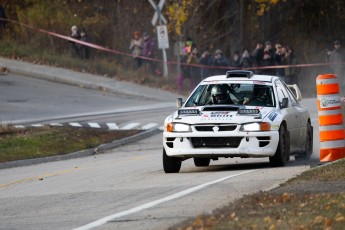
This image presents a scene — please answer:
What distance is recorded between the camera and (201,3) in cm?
5203

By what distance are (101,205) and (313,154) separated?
29.4ft

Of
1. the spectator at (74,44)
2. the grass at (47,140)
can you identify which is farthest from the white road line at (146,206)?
the spectator at (74,44)

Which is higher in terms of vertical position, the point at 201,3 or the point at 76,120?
the point at 201,3

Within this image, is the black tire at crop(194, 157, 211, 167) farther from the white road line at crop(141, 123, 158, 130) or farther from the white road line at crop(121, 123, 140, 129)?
the white road line at crop(121, 123, 140, 129)

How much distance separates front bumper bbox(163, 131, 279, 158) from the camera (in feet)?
60.1

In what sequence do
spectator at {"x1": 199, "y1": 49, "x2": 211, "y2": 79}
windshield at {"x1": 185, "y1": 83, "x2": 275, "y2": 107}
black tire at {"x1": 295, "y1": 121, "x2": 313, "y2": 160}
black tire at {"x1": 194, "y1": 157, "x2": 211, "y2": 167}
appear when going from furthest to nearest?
spectator at {"x1": 199, "y1": 49, "x2": 211, "y2": 79}, black tire at {"x1": 295, "y1": 121, "x2": 313, "y2": 160}, black tire at {"x1": 194, "y1": 157, "x2": 211, "y2": 167}, windshield at {"x1": 185, "y1": 83, "x2": 275, "y2": 107}

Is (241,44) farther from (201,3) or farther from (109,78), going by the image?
(109,78)

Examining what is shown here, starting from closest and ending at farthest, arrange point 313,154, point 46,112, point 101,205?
point 101,205 < point 313,154 < point 46,112

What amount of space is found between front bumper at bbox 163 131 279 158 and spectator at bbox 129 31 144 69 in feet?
98.2

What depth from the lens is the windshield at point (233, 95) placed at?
19328 millimetres

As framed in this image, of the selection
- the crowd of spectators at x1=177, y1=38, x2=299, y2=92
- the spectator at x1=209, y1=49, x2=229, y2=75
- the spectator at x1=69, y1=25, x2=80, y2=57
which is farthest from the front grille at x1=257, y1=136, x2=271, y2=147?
the spectator at x1=69, y1=25, x2=80, y2=57

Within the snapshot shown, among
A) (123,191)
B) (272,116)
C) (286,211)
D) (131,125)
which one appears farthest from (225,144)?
(131,125)

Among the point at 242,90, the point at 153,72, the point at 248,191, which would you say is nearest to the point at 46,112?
the point at 153,72

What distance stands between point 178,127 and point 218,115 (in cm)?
65
